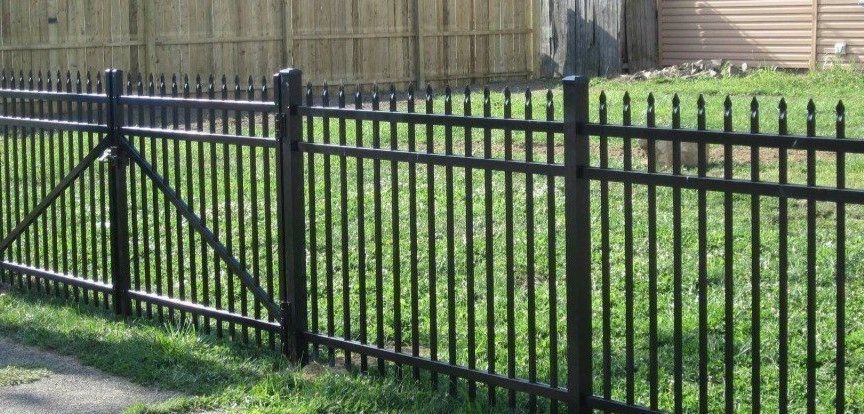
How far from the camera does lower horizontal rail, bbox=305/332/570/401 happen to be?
5.31 metres

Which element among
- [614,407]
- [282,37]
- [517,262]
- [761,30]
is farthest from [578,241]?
[761,30]

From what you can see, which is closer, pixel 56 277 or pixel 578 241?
pixel 578 241

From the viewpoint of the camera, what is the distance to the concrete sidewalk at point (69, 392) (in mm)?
5898

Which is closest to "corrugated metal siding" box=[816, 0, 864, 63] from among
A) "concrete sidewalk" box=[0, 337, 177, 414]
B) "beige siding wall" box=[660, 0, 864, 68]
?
"beige siding wall" box=[660, 0, 864, 68]

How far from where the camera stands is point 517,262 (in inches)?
322

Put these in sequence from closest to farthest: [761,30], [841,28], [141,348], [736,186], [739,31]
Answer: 1. [736,186]
2. [141,348]
3. [841,28]
4. [761,30]
5. [739,31]

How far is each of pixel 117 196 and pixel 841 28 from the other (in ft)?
A: 56.5

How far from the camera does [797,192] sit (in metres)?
4.37

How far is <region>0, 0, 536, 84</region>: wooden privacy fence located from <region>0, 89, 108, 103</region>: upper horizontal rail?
32.2 ft

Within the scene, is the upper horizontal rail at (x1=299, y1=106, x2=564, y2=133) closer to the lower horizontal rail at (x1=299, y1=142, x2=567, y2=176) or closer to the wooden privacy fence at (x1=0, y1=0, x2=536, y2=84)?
the lower horizontal rail at (x1=299, y1=142, x2=567, y2=176)

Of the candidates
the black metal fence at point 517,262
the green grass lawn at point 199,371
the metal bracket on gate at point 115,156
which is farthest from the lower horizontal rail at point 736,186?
the metal bracket on gate at point 115,156

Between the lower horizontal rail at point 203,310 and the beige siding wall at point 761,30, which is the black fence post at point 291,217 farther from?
the beige siding wall at point 761,30

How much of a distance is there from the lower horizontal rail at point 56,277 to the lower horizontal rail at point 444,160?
1.97 meters

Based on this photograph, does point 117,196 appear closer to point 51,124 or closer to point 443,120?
point 51,124
